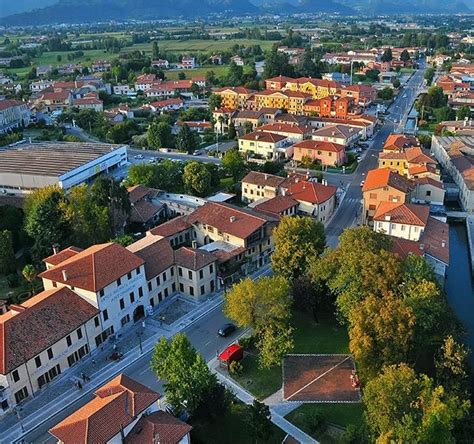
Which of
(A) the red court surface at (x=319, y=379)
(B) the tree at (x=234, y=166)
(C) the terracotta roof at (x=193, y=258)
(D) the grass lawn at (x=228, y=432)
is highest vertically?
(C) the terracotta roof at (x=193, y=258)

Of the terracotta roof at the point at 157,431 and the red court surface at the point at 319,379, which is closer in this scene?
the terracotta roof at the point at 157,431

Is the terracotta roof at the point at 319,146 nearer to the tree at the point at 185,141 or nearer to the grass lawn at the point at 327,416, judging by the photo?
the tree at the point at 185,141

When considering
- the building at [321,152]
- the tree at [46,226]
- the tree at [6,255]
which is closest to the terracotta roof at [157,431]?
the tree at [46,226]

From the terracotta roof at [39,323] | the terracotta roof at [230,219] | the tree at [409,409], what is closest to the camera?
the tree at [409,409]

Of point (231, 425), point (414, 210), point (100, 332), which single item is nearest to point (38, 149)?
point (100, 332)

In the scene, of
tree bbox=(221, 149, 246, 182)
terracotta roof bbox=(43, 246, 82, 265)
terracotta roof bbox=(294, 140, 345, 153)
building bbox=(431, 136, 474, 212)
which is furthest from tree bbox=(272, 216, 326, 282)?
terracotta roof bbox=(294, 140, 345, 153)

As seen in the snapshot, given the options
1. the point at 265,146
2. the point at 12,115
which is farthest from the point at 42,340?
the point at 12,115
